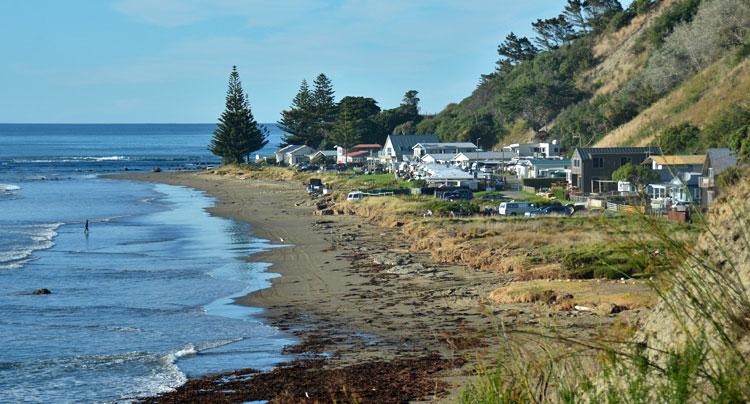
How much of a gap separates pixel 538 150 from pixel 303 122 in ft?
167

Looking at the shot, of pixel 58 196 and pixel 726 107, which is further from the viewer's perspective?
pixel 58 196

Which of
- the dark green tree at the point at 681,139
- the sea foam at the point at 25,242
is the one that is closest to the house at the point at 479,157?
the dark green tree at the point at 681,139

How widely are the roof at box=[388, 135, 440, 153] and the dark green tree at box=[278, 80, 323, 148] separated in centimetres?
2926

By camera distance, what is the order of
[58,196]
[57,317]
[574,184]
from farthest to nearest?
[58,196], [574,184], [57,317]

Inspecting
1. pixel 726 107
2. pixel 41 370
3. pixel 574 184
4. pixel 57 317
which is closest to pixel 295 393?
pixel 41 370

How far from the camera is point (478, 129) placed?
106750 mm

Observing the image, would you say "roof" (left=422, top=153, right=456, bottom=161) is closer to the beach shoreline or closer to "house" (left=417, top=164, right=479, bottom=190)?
"house" (left=417, top=164, right=479, bottom=190)

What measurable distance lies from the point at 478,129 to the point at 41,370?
89.7m

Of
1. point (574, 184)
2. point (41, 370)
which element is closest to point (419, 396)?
point (41, 370)

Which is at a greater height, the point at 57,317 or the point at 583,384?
the point at 583,384

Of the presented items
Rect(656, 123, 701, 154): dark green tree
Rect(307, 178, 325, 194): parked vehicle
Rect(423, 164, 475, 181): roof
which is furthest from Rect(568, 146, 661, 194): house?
Rect(307, 178, 325, 194): parked vehicle

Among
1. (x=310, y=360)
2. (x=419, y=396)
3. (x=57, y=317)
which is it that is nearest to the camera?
(x=419, y=396)

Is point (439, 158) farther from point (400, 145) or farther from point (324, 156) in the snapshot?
point (324, 156)

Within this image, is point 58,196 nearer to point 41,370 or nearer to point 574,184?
point 574,184
